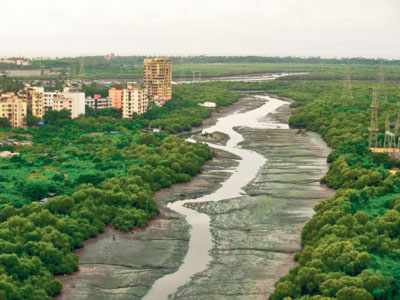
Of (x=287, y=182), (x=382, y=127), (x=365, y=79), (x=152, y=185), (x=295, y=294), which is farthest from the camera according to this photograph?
(x=365, y=79)

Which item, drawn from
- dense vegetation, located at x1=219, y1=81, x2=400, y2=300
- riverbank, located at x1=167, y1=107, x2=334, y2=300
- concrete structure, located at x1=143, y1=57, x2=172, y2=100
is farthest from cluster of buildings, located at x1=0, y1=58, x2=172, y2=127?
dense vegetation, located at x1=219, y1=81, x2=400, y2=300

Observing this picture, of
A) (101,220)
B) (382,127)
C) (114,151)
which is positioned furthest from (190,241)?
(382,127)

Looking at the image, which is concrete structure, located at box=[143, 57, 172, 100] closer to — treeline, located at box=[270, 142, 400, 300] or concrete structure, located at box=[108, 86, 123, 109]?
concrete structure, located at box=[108, 86, 123, 109]

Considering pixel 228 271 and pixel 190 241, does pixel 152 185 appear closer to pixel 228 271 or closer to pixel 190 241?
pixel 190 241

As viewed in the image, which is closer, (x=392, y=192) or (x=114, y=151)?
(x=392, y=192)

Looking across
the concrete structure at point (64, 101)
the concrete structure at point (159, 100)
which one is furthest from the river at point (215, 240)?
the concrete structure at point (159, 100)

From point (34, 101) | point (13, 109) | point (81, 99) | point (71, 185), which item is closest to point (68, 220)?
point (71, 185)
